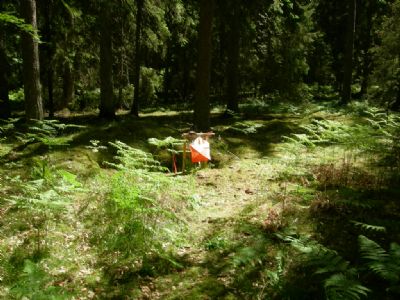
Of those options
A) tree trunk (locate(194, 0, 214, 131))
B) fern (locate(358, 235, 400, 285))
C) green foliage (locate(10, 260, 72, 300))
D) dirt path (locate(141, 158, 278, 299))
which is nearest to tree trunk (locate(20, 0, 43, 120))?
tree trunk (locate(194, 0, 214, 131))

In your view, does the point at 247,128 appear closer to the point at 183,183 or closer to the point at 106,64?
the point at 183,183

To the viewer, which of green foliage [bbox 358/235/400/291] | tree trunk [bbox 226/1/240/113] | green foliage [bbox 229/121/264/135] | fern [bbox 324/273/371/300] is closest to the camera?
fern [bbox 324/273/371/300]

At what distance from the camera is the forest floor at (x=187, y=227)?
5.16 meters

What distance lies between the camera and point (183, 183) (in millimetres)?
9195

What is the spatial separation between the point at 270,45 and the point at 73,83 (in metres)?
11.2

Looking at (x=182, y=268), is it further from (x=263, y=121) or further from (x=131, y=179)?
(x=263, y=121)

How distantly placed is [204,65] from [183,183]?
5209mm

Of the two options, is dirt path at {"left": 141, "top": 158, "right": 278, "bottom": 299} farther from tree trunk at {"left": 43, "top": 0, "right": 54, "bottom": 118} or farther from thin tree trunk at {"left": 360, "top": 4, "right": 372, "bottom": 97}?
thin tree trunk at {"left": 360, "top": 4, "right": 372, "bottom": 97}

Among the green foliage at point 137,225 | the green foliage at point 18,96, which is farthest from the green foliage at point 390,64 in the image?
the green foliage at point 18,96

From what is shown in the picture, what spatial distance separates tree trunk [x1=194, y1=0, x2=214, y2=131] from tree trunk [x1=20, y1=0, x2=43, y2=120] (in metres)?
5.00

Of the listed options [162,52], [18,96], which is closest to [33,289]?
[162,52]

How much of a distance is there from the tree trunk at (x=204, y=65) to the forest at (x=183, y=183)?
0.05 m

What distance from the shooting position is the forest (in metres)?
5.20

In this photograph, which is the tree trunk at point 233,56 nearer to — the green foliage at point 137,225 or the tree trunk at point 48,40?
the tree trunk at point 48,40
